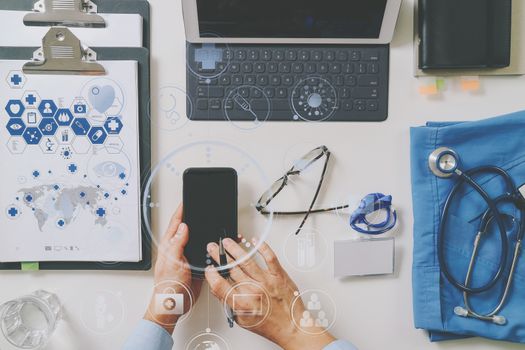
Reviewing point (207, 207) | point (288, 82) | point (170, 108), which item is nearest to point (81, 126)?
point (170, 108)

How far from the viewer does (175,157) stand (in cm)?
74

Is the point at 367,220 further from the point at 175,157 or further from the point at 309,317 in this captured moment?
the point at 175,157

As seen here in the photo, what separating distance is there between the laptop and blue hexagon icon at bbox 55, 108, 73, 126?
21 cm

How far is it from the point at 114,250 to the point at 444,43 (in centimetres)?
68

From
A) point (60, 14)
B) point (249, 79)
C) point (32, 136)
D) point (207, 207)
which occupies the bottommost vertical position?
point (207, 207)

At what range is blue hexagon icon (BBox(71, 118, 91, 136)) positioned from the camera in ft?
2.36

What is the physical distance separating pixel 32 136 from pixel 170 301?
0.38 m

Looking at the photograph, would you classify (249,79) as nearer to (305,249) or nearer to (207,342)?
(305,249)

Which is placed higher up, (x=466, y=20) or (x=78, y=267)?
(x=466, y=20)

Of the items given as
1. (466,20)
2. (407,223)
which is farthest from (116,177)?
(466,20)

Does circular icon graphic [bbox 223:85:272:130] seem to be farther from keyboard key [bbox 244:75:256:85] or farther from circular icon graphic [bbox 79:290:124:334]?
circular icon graphic [bbox 79:290:124:334]

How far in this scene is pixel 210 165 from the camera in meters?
0.74

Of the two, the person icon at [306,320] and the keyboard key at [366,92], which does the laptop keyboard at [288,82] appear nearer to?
the keyboard key at [366,92]

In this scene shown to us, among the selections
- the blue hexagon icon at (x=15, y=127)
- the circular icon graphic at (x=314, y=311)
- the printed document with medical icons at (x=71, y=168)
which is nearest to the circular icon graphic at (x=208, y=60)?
the printed document with medical icons at (x=71, y=168)
